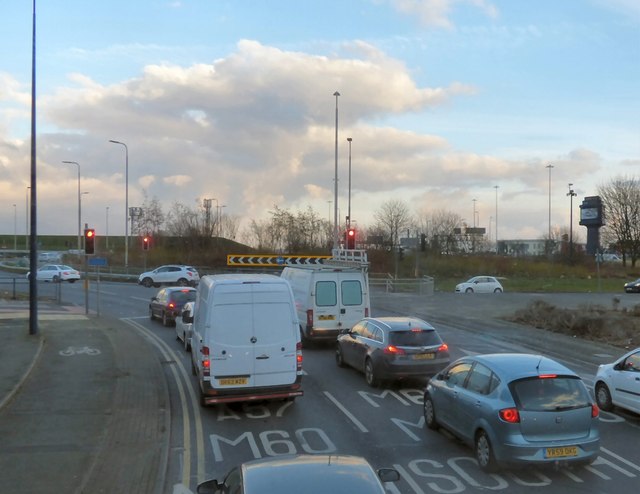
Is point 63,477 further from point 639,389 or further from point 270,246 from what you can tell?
point 270,246

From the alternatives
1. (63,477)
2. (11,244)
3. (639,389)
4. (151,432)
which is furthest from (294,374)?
(11,244)

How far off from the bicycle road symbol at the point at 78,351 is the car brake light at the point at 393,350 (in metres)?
8.88

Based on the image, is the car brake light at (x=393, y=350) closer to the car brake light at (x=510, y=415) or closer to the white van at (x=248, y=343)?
the white van at (x=248, y=343)

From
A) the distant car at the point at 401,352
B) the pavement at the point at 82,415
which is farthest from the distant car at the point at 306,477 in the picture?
the distant car at the point at 401,352

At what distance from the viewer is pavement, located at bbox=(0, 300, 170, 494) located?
798cm

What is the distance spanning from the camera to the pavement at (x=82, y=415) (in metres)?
7.98

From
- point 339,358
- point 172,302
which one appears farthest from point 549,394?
point 172,302

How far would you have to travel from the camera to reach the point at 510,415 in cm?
810

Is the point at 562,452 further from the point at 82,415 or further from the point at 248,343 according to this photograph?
the point at 82,415

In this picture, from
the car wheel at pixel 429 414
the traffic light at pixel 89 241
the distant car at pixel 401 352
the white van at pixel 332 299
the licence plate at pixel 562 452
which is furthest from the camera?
the traffic light at pixel 89 241

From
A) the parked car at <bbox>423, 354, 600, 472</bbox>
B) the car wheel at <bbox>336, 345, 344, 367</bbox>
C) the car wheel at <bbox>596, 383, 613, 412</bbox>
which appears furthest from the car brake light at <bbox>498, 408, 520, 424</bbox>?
the car wheel at <bbox>336, 345, 344, 367</bbox>

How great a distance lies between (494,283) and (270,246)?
37730mm

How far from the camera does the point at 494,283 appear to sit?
1871 inches

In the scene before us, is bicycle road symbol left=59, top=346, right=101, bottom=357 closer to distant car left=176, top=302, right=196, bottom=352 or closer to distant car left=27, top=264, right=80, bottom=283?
distant car left=176, top=302, right=196, bottom=352
